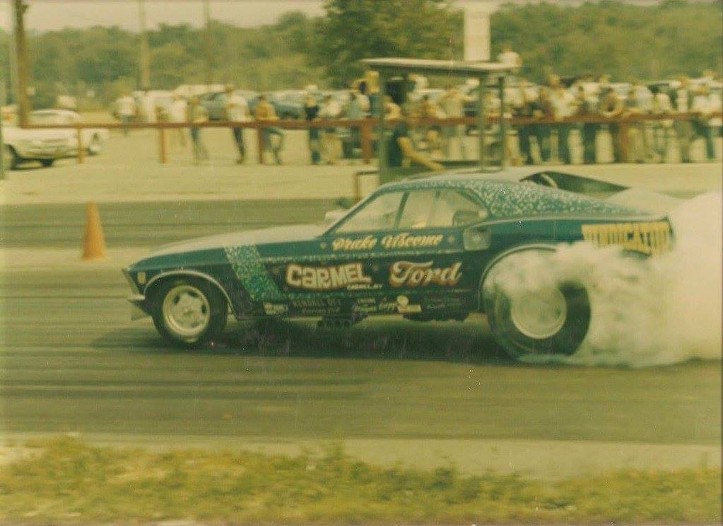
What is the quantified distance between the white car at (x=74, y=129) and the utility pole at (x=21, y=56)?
0.39 m

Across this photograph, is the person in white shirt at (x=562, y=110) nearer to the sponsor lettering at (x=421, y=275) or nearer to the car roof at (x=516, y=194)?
the car roof at (x=516, y=194)

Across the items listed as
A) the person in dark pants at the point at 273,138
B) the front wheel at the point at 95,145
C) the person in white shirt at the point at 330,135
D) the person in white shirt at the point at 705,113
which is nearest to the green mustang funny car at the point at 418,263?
the person in white shirt at the point at 705,113

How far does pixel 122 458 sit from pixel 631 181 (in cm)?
434

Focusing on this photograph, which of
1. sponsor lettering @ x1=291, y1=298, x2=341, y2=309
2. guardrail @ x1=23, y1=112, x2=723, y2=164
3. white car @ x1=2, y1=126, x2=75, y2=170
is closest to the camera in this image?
sponsor lettering @ x1=291, y1=298, x2=341, y2=309

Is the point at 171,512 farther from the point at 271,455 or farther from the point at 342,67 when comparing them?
the point at 342,67

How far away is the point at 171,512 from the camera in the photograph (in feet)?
18.4

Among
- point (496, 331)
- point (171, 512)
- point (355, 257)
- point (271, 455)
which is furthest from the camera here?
point (355, 257)

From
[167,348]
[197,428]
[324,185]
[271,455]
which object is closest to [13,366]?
[167,348]

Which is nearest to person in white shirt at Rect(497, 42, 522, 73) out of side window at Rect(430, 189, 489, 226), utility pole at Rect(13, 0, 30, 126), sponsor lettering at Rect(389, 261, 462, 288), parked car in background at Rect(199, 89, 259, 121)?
side window at Rect(430, 189, 489, 226)

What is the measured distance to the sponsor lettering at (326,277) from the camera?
26.9ft

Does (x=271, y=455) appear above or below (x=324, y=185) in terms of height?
below

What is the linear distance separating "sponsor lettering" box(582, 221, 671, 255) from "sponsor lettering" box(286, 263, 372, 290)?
162 cm

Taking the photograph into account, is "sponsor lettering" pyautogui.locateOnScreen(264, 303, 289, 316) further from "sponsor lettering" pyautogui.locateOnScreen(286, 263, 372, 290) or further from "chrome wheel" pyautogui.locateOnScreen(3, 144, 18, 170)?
"chrome wheel" pyautogui.locateOnScreen(3, 144, 18, 170)

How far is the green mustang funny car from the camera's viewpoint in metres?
7.48
